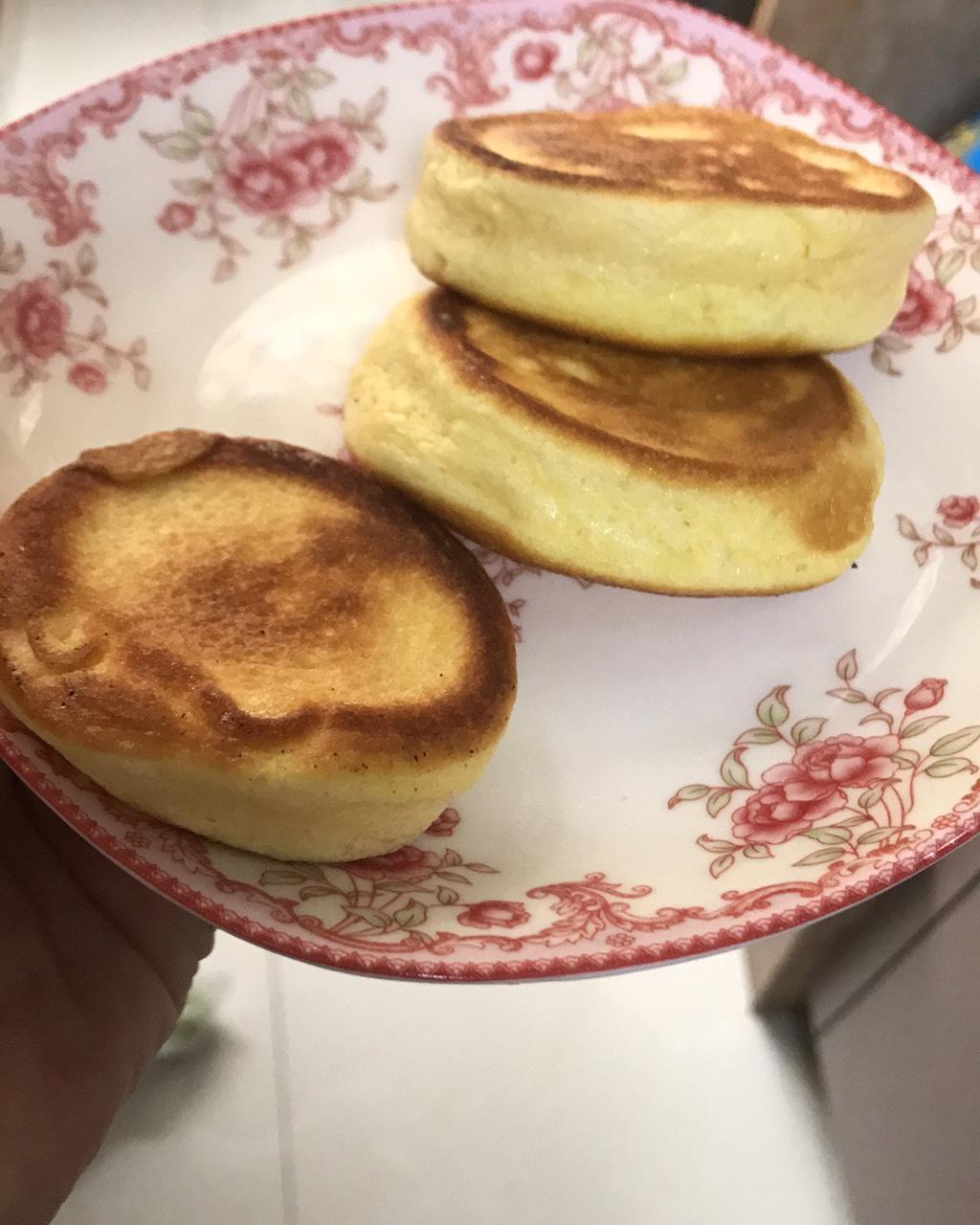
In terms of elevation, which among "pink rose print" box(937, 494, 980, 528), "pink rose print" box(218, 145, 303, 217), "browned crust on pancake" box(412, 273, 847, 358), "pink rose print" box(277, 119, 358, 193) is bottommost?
"pink rose print" box(937, 494, 980, 528)

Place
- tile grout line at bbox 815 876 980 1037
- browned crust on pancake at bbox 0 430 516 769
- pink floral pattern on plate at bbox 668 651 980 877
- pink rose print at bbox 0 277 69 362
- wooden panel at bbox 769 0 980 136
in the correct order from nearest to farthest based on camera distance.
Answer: browned crust on pancake at bbox 0 430 516 769
pink floral pattern on plate at bbox 668 651 980 877
tile grout line at bbox 815 876 980 1037
pink rose print at bbox 0 277 69 362
wooden panel at bbox 769 0 980 136

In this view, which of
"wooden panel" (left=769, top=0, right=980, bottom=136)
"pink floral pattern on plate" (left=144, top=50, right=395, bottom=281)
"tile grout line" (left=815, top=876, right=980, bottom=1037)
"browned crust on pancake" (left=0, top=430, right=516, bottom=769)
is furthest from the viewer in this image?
"wooden panel" (left=769, top=0, right=980, bottom=136)

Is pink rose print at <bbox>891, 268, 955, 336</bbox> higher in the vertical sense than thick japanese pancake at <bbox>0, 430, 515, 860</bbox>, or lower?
higher

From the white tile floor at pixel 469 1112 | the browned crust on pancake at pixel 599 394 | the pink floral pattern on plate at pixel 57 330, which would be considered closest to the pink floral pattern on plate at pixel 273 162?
the pink floral pattern on plate at pixel 57 330

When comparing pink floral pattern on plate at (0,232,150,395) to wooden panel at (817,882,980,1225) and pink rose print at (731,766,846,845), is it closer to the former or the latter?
pink rose print at (731,766,846,845)

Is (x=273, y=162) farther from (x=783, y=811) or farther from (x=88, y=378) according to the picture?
(x=783, y=811)

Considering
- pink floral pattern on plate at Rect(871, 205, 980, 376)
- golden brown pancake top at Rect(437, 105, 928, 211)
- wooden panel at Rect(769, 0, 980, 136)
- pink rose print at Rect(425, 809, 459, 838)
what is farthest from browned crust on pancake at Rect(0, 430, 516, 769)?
wooden panel at Rect(769, 0, 980, 136)

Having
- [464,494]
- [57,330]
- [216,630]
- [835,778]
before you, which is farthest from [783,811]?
[57,330]

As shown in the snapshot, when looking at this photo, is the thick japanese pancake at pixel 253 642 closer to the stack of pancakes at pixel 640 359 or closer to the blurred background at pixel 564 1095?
the stack of pancakes at pixel 640 359

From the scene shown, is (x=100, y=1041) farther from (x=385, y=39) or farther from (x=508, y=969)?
(x=385, y=39)
